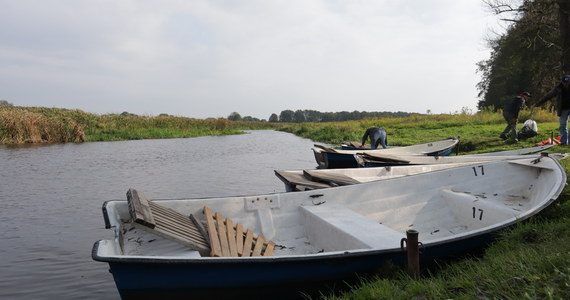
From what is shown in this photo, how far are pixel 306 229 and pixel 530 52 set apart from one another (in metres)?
29.7

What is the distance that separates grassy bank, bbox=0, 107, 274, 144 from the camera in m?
25.5

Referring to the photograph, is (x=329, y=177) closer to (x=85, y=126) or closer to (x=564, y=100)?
(x=564, y=100)

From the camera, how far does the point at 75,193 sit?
1099cm

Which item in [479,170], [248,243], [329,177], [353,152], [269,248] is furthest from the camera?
[353,152]

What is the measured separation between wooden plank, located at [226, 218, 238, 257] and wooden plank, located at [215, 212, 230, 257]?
0.15 ft

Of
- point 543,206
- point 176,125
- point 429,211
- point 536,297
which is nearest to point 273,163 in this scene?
point 429,211

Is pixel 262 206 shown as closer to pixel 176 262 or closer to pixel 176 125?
pixel 176 262

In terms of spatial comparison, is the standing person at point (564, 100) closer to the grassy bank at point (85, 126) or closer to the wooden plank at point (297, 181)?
the wooden plank at point (297, 181)

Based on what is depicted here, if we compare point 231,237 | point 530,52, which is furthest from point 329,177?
point 530,52

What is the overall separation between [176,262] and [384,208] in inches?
150

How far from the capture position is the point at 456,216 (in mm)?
6426

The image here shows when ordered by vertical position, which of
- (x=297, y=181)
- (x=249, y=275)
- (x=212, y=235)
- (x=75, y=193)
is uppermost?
(x=297, y=181)

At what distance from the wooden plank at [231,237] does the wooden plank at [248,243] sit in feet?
0.45

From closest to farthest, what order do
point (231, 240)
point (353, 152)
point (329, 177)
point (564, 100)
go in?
point (231, 240)
point (329, 177)
point (564, 100)
point (353, 152)
